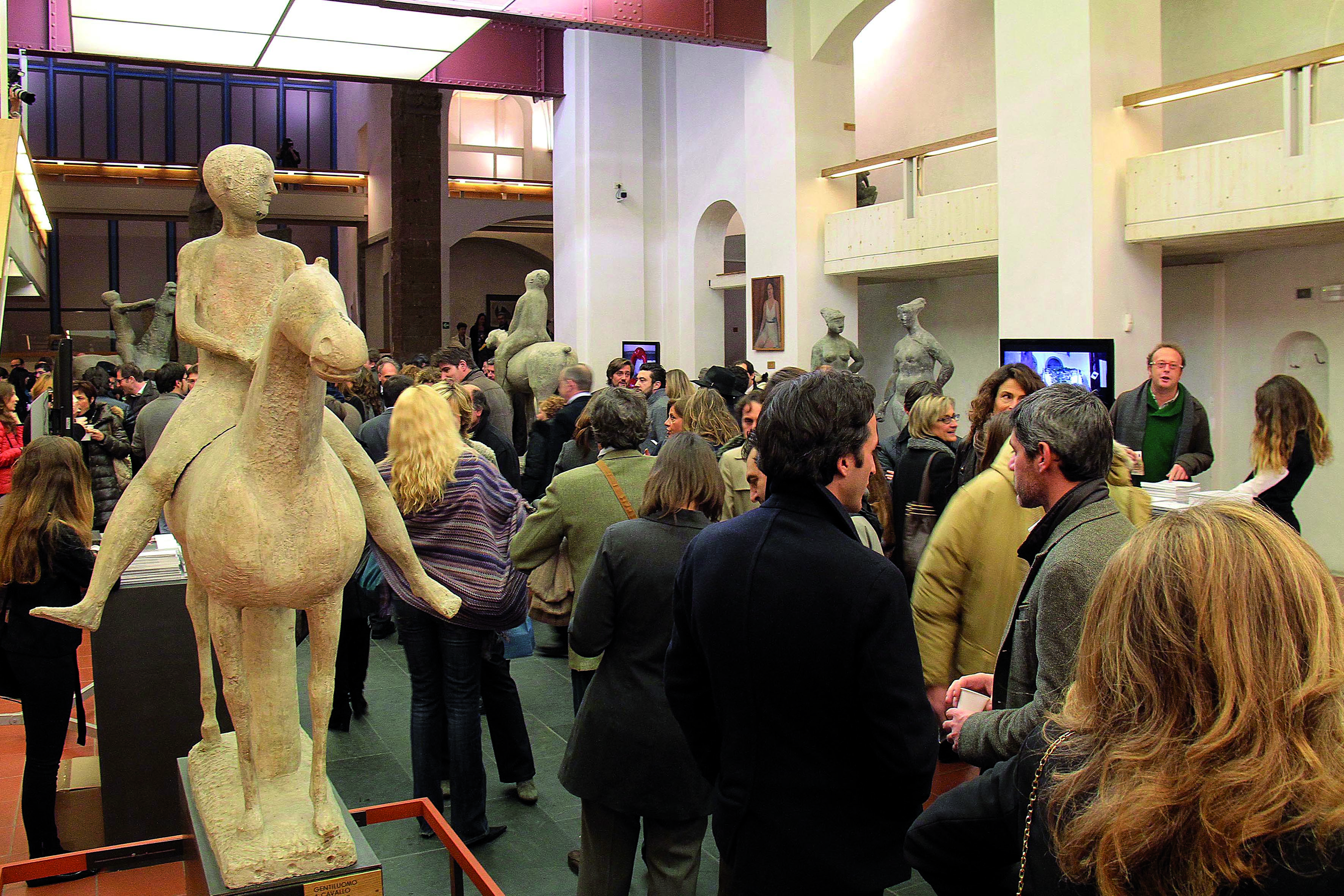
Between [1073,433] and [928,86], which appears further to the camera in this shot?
[928,86]

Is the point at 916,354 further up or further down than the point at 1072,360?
further up

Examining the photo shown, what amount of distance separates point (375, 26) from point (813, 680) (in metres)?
13.1

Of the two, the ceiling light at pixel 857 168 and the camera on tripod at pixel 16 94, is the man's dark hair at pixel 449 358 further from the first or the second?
the camera on tripod at pixel 16 94

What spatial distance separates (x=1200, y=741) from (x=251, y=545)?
2009 mm

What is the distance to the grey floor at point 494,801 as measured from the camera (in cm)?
406

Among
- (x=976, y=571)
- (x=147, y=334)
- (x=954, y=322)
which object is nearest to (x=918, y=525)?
(x=976, y=571)

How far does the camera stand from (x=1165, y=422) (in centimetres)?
661

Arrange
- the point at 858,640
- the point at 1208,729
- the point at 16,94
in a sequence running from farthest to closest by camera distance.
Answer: the point at 16,94 → the point at 858,640 → the point at 1208,729

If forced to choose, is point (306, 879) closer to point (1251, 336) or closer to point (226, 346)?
point (226, 346)

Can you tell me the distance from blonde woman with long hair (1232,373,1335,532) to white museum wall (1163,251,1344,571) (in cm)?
461

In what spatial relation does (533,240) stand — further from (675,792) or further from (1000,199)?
(675,792)

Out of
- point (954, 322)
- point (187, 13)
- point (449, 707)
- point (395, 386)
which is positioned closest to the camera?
point (449, 707)

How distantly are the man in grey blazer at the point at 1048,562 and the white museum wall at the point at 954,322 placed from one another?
37.5 ft

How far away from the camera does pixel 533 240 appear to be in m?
28.8
